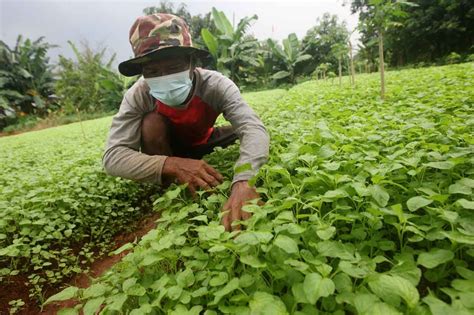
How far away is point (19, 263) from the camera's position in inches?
79.5

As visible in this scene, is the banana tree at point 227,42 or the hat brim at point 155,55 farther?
the banana tree at point 227,42

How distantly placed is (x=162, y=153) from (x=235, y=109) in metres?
0.67

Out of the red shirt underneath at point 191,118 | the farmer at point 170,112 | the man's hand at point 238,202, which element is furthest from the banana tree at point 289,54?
the man's hand at point 238,202

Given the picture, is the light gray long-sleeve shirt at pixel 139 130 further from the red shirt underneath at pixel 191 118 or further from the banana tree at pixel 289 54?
the banana tree at pixel 289 54

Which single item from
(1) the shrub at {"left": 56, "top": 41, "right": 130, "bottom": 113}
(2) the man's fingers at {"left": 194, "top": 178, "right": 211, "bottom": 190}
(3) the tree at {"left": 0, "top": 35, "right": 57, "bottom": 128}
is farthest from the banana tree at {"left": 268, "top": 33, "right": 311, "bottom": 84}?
(2) the man's fingers at {"left": 194, "top": 178, "right": 211, "bottom": 190}

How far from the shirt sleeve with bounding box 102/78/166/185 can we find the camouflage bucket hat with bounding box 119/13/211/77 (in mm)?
256

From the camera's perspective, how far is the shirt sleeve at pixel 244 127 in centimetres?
182

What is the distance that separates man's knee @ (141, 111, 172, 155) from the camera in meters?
2.29

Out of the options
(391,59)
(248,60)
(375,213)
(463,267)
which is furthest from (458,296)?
(391,59)

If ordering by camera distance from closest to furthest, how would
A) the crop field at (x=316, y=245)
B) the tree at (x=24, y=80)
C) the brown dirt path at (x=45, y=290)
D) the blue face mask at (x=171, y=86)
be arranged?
the crop field at (x=316, y=245) → the brown dirt path at (x=45, y=290) → the blue face mask at (x=171, y=86) → the tree at (x=24, y=80)

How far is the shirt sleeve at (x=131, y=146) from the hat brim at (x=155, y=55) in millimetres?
124

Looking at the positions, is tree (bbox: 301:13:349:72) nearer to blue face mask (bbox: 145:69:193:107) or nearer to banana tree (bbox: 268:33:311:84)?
banana tree (bbox: 268:33:311:84)

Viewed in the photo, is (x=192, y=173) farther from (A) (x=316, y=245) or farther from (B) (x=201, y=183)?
(A) (x=316, y=245)

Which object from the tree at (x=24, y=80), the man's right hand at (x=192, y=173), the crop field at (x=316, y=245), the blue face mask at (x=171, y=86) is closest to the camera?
the crop field at (x=316, y=245)
